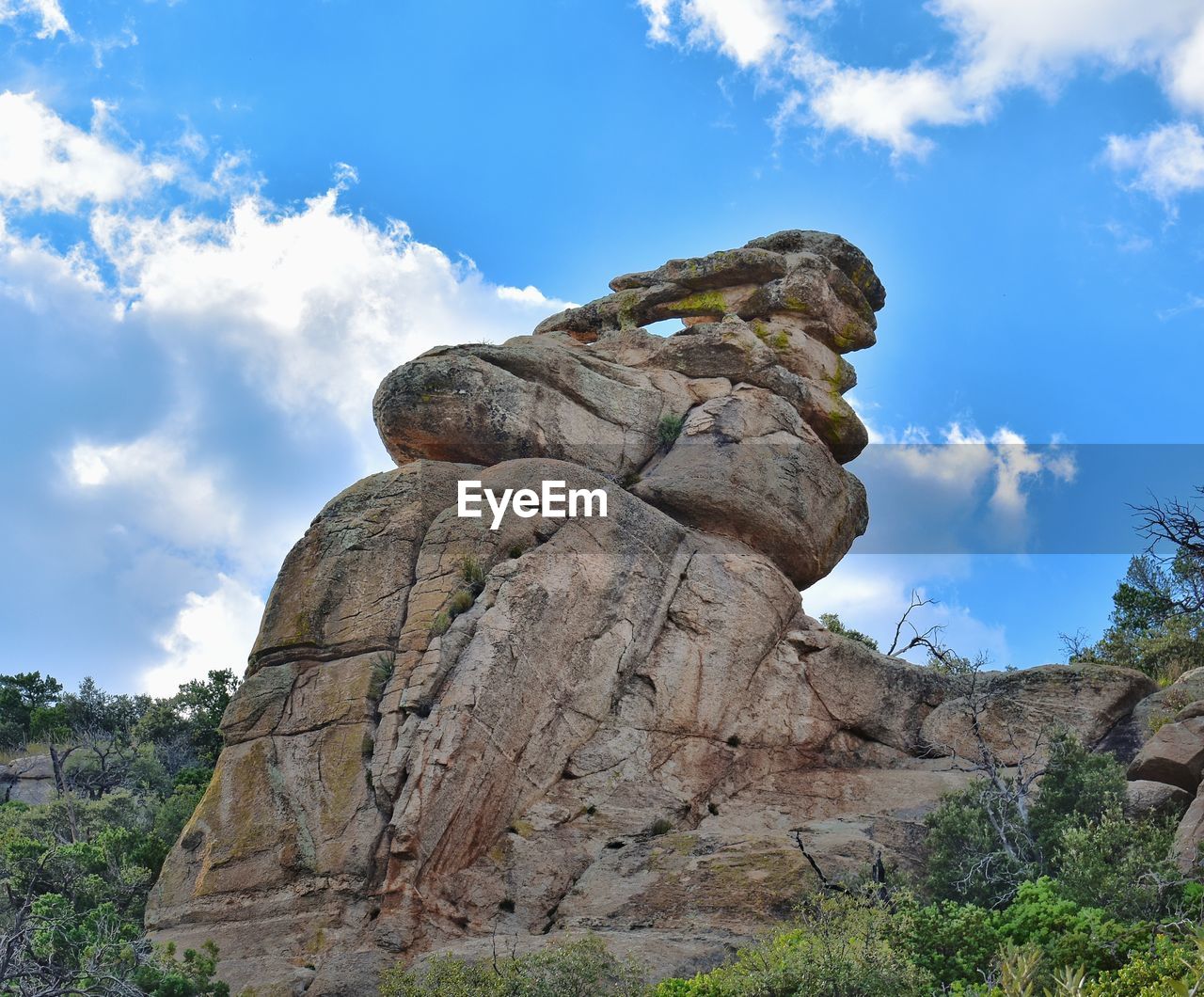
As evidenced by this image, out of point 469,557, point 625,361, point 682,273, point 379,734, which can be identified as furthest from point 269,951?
point 682,273

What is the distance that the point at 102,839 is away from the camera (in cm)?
2431

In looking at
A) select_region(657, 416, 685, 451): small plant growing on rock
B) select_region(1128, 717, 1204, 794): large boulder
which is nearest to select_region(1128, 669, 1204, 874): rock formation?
select_region(1128, 717, 1204, 794): large boulder

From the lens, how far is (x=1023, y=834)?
2139cm

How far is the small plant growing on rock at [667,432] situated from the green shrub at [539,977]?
15018 millimetres

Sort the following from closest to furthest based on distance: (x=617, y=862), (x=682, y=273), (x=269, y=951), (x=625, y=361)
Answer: (x=269, y=951), (x=617, y=862), (x=625, y=361), (x=682, y=273)

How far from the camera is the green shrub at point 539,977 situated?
1739 centimetres

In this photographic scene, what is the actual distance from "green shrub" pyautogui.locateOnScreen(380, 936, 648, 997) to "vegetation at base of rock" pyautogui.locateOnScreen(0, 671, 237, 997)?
3.50 metres

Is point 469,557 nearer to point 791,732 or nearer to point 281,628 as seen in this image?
point 281,628

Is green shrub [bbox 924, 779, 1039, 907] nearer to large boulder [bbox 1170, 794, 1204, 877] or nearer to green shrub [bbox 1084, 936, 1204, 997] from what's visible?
large boulder [bbox 1170, 794, 1204, 877]

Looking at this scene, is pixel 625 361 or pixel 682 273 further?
pixel 682 273

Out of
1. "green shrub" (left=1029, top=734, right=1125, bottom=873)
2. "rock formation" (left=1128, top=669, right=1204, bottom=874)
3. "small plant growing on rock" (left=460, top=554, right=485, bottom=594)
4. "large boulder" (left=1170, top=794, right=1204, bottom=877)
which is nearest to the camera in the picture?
"large boulder" (left=1170, top=794, right=1204, bottom=877)

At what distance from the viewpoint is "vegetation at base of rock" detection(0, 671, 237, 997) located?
18.3 m

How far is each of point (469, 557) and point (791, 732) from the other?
26.2 feet

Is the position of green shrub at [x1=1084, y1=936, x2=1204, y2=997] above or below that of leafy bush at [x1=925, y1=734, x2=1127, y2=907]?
below
